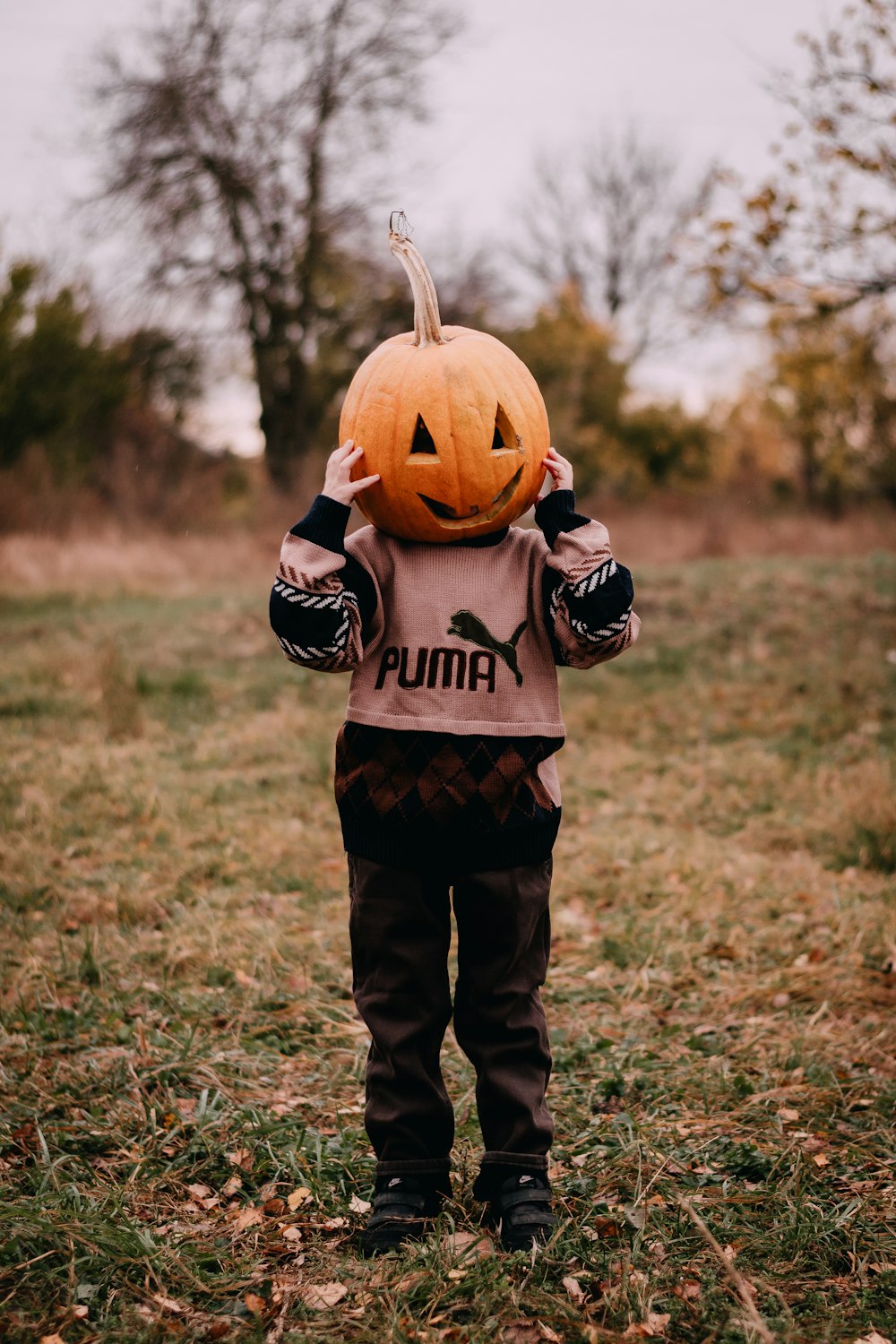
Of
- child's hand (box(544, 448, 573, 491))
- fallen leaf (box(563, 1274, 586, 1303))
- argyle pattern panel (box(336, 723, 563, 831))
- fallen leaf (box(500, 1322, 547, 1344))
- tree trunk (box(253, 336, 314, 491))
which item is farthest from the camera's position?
tree trunk (box(253, 336, 314, 491))

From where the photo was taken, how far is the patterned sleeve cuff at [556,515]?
99.6 inches

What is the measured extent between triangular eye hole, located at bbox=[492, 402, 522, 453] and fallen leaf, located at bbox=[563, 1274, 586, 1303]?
1.83m

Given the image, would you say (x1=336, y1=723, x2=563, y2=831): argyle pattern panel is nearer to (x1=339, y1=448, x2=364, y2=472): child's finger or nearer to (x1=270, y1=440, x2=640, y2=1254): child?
(x1=270, y1=440, x2=640, y2=1254): child

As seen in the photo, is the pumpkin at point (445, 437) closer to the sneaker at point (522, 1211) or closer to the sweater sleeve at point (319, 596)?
the sweater sleeve at point (319, 596)

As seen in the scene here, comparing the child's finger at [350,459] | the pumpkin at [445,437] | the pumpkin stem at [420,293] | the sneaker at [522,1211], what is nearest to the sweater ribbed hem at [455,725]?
the pumpkin at [445,437]

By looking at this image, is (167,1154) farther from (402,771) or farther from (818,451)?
(818,451)

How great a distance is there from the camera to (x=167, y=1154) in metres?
2.90

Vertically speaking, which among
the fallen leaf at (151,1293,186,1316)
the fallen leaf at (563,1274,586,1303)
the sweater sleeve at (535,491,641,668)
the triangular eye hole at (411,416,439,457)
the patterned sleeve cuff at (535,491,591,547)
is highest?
the triangular eye hole at (411,416,439,457)

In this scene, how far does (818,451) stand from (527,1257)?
25.2 m

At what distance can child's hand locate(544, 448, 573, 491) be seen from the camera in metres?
2.59

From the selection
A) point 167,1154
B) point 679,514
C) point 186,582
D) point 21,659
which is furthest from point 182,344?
point 167,1154

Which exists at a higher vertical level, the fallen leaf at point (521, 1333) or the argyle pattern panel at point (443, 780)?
the argyle pattern panel at point (443, 780)

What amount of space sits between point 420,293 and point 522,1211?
2.16 meters

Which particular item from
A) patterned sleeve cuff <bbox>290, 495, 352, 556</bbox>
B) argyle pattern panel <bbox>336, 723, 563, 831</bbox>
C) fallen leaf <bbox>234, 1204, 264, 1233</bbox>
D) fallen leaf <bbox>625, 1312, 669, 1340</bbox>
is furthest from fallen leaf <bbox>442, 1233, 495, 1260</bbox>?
patterned sleeve cuff <bbox>290, 495, 352, 556</bbox>
